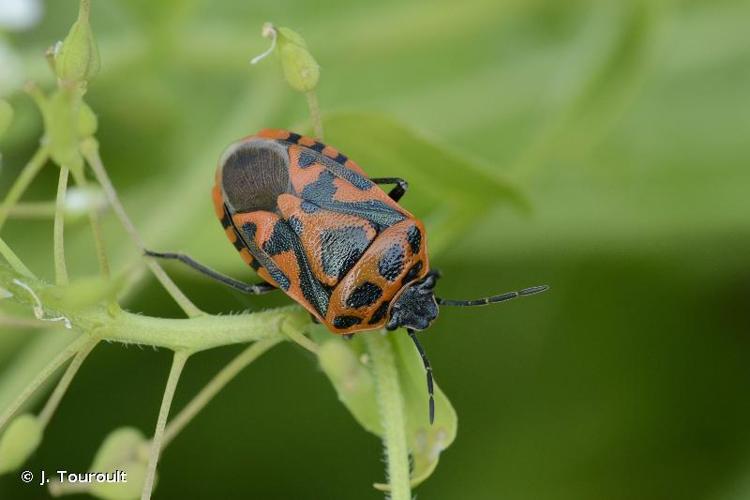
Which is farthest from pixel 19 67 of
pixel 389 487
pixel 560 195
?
pixel 560 195

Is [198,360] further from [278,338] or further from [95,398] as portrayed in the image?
[278,338]

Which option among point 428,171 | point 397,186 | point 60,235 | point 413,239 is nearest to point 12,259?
point 60,235

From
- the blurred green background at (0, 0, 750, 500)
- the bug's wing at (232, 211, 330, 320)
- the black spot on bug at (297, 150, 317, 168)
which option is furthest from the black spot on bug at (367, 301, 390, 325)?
the blurred green background at (0, 0, 750, 500)

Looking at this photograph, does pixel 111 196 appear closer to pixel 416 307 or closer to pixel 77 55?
pixel 77 55

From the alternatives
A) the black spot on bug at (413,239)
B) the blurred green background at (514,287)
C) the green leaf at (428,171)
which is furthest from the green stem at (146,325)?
the blurred green background at (514,287)

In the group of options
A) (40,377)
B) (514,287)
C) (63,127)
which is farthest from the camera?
(514,287)
